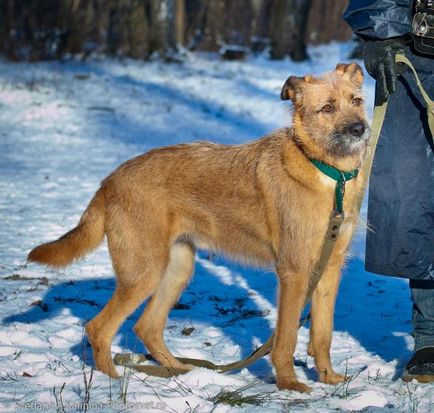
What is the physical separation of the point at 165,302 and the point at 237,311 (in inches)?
37.6

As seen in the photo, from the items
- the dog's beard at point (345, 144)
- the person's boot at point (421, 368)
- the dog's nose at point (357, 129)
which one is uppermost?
the dog's nose at point (357, 129)

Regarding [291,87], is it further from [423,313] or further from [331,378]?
[331,378]

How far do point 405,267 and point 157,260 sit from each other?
1.42m

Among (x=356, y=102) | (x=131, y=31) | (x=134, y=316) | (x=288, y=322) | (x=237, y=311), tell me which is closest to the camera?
(x=288, y=322)

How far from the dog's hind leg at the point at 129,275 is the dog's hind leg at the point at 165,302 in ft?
1.12

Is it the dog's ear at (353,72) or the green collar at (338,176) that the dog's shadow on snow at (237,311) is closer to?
the green collar at (338,176)

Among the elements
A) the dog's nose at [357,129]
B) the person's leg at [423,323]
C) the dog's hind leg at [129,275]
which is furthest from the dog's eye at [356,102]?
the dog's hind leg at [129,275]

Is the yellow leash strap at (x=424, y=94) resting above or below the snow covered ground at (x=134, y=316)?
above

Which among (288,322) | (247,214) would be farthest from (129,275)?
(288,322)

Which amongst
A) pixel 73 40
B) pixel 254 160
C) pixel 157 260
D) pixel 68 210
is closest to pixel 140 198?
pixel 157 260

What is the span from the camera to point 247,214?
15.2 feet

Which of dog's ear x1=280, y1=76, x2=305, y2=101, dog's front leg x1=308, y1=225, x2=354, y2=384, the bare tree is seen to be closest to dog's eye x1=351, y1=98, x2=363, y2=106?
dog's ear x1=280, y1=76, x2=305, y2=101

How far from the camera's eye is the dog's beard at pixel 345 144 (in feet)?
13.8

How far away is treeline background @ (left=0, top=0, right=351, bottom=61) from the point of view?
1950 cm
